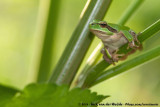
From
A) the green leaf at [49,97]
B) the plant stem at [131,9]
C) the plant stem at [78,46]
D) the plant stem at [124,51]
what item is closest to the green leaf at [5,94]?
the green leaf at [49,97]

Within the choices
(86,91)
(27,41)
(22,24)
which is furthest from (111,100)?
(86,91)

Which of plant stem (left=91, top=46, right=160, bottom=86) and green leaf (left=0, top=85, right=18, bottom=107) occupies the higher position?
plant stem (left=91, top=46, right=160, bottom=86)

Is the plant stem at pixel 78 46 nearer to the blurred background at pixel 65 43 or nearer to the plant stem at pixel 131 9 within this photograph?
the plant stem at pixel 131 9

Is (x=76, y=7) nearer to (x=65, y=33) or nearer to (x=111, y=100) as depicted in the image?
(x=65, y=33)

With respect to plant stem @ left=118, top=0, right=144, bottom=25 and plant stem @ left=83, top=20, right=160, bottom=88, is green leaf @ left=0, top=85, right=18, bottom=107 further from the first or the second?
plant stem @ left=118, top=0, right=144, bottom=25

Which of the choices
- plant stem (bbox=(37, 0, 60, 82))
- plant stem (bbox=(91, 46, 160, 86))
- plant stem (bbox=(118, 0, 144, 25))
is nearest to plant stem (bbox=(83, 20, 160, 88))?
plant stem (bbox=(91, 46, 160, 86))
